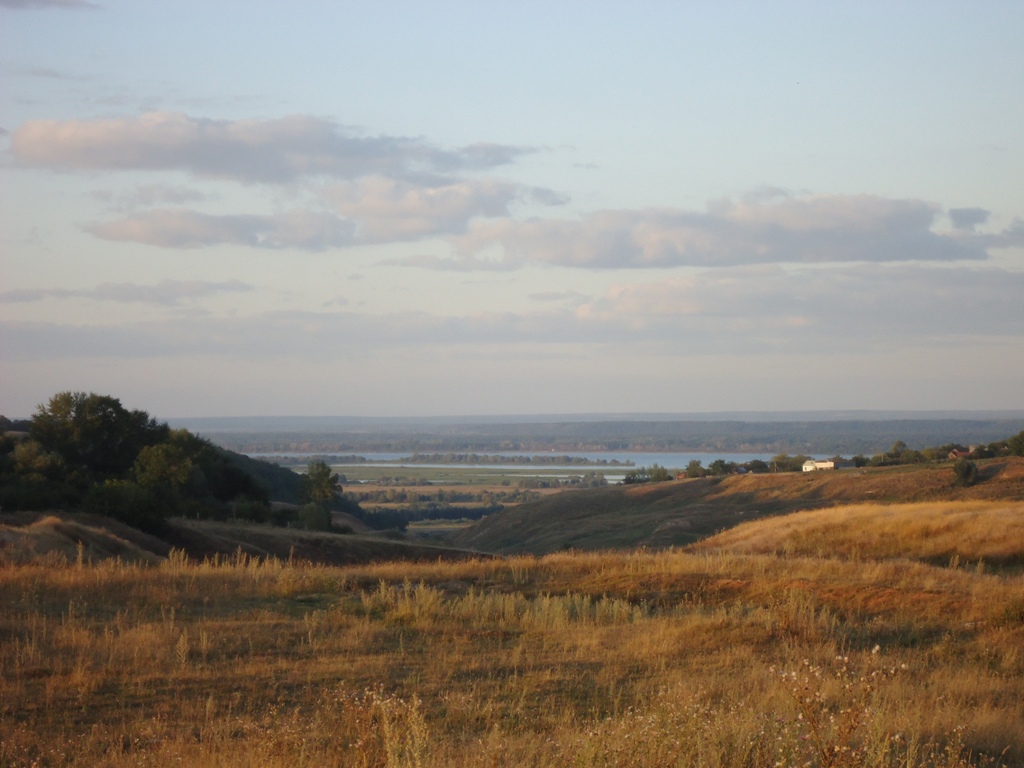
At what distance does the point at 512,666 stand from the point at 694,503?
5106 centimetres

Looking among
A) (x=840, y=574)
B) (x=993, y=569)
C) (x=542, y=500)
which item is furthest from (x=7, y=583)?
(x=542, y=500)

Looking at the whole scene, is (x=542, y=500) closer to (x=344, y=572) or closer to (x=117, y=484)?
(x=117, y=484)

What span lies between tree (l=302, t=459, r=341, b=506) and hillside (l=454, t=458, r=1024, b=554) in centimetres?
983

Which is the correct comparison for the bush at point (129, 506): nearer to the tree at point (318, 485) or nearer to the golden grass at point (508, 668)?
the golden grass at point (508, 668)

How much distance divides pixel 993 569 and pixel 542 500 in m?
46.0

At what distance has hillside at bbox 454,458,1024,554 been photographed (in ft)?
153

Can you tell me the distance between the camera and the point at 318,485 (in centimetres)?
6450

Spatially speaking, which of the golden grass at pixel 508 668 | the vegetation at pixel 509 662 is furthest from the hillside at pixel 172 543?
the golden grass at pixel 508 668

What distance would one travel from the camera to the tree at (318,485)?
64062 mm

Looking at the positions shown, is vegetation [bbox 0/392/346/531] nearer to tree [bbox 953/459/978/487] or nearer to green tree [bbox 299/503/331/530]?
green tree [bbox 299/503/331/530]

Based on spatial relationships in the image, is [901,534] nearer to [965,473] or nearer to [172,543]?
[965,473]

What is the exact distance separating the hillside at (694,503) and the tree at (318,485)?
32.2ft

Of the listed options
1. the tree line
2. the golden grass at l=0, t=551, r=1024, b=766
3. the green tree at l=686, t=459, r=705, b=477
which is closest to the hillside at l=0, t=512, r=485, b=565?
the golden grass at l=0, t=551, r=1024, b=766

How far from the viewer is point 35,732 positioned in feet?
22.9
